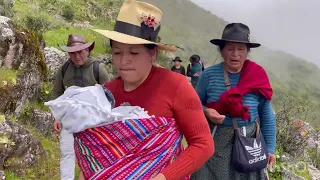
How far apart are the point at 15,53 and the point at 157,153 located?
3669 mm

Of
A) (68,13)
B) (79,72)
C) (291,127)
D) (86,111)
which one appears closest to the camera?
(86,111)

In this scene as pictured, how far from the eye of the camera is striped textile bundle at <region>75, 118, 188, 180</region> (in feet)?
5.50

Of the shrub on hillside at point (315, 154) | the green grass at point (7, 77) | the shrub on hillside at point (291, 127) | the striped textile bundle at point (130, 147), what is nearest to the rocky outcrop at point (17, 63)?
the green grass at point (7, 77)

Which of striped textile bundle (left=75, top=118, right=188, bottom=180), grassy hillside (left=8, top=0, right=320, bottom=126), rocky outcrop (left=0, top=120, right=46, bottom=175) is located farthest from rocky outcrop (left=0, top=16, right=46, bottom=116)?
striped textile bundle (left=75, top=118, right=188, bottom=180)

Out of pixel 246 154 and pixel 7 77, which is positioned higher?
pixel 246 154

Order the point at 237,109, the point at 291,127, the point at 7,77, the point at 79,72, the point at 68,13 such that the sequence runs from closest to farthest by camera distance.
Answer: the point at 237,109
the point at 79,72
the point at 7,77
the point at 291,127
the point at 68,13

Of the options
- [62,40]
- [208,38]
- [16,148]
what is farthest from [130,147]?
[208,38]

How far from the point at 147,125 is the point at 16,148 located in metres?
2.60

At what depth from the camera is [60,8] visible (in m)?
17.1

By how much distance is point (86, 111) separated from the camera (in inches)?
63.4

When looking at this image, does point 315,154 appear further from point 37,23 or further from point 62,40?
point 37,23

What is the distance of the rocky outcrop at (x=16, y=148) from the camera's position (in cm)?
366

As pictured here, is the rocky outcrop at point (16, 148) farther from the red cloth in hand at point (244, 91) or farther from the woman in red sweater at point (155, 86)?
the woman in red sweater at point (155, 86)

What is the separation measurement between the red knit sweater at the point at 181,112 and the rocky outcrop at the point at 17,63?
3.02 m
